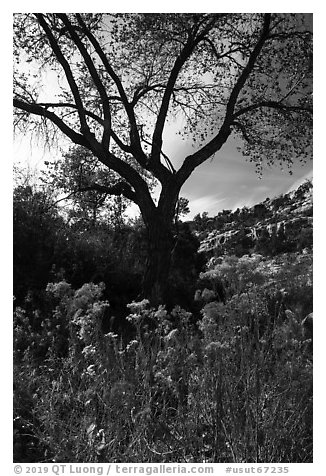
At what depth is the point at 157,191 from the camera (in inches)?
211

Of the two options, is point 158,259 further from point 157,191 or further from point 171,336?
point 171,336

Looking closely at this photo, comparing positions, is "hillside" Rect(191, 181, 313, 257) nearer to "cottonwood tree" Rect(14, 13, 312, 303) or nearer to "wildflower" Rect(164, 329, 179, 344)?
"cottonwood tree" Rect(14, 13, 312, 303)

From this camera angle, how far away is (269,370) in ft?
9.97

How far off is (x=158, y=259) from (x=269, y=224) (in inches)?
59.6

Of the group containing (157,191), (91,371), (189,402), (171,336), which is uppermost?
(157,191)

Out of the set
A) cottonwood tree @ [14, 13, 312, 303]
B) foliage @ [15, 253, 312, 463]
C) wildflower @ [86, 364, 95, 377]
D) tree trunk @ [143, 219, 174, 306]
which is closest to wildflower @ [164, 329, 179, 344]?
foliage @ [15, 253, 312, 463]

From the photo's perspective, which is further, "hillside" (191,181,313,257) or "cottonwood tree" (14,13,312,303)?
"cottonwood tree" (14,13,312,303)

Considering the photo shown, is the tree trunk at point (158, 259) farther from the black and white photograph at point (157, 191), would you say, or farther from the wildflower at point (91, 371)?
the wildflower at point (91, 371)

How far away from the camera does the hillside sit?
4.13 m

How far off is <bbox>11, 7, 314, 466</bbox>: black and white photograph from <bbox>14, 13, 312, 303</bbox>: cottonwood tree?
2 cm

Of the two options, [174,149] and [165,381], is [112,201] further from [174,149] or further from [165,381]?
[165,381]

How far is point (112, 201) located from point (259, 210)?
190 cm

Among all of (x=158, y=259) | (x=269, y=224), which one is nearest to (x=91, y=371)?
(x=269, y=224)
